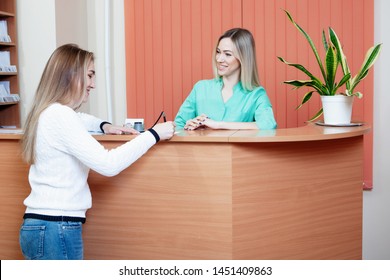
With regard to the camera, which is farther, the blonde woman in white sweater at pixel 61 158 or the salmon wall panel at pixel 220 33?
the salmon wall panel at pixel 220 33

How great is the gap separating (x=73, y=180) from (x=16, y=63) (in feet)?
7.94

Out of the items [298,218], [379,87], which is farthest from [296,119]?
[298,218]

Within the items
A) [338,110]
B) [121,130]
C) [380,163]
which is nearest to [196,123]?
[121,130]

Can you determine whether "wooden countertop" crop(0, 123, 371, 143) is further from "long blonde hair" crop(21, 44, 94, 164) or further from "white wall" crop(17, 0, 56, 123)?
"white wall" crop(17, 0, 56, 123)

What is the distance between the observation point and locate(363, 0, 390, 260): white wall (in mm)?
3688

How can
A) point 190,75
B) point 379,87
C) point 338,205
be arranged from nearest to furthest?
point 338,205 → point 379,87 → point 190,75

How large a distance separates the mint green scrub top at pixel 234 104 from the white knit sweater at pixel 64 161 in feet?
3.65

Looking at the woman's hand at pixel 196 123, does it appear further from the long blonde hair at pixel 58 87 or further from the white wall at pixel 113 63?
the white wall at pixel 113 63

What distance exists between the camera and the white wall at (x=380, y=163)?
145 inches

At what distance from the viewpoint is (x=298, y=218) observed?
97.9 inches

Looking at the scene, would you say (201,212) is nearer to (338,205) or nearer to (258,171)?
(258,171)

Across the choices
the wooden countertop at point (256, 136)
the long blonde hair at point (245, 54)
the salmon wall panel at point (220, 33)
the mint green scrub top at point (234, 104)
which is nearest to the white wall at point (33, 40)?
the salmon wall panel at point (220, 33)

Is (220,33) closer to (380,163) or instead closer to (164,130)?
(380,163)

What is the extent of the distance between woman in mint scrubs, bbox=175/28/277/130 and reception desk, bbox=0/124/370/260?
578mm
